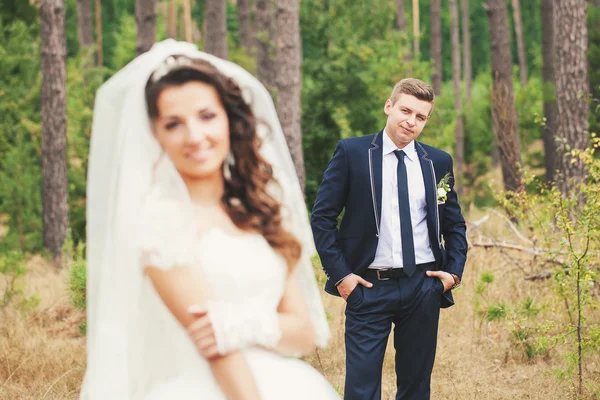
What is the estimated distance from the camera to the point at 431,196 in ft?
13.9

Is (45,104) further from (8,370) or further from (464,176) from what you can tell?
(464,176)

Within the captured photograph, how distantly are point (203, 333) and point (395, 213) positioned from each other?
7.49 ft

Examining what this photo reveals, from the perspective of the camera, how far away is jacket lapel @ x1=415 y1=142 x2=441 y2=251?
422 centimetres

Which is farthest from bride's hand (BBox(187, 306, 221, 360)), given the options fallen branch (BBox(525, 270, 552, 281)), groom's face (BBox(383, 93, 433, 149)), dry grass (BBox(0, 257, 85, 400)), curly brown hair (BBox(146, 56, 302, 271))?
fallen branch (BBox(525, 270, 552, 281))

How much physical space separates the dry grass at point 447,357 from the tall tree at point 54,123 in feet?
12.6

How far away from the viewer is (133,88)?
7.24 feet

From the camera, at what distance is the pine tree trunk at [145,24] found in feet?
45.0

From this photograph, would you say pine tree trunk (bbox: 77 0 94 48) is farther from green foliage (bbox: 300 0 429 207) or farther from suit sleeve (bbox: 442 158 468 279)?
suit sleeve (bbox: 442 158 468 279)

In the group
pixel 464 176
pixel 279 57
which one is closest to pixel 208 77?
pixel 279 57

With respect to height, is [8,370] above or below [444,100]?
below

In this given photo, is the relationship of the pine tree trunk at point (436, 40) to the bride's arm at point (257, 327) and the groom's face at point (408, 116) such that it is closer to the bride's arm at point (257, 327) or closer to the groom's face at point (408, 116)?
the groom's face at point (408, 116)

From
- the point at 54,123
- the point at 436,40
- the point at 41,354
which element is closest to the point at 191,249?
the point at 41,354

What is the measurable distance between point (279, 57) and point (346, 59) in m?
3.36

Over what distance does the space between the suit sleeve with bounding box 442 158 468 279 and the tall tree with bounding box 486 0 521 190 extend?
651 cm
